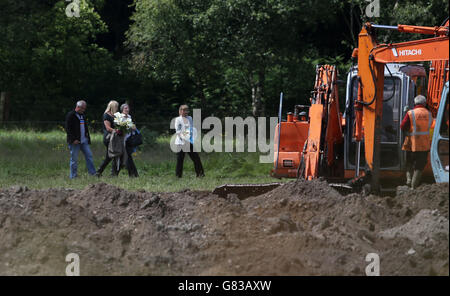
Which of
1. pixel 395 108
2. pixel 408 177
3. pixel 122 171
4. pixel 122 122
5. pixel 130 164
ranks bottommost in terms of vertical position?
pixel 122 171

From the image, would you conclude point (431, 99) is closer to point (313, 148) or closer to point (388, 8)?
point (313, 148)

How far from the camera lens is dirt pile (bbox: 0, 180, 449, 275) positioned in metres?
8.16

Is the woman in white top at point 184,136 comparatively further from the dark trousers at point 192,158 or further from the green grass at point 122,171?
the green grass at point 122,171

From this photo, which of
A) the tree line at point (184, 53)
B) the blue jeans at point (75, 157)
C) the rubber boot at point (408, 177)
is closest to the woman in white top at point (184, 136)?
the blue jeans at point (75, 157)

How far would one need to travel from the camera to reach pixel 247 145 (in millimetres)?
22797

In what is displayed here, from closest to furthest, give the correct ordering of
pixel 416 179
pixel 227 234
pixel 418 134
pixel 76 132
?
pixel 227 234
pixel 416 179
pixel 418 134
pixel 76 132

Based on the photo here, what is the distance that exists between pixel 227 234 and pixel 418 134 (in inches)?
171

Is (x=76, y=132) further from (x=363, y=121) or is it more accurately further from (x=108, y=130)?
(x=363, y=121)

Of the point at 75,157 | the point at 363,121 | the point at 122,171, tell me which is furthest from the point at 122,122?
the point at 363,121

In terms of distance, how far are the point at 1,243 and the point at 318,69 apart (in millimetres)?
7401

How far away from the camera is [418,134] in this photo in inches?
489

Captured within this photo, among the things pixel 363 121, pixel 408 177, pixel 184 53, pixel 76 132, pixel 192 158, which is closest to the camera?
pixel 408 177

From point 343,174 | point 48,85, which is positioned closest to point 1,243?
point 343,174
